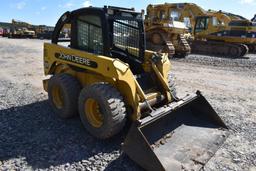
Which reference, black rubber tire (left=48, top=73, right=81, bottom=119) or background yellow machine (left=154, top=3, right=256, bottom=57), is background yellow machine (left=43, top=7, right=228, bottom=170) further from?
background yellow machine (left=154, top=3, right=256, bottom=57)

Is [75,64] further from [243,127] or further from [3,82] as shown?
[3,82]

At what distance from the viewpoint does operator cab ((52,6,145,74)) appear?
14.5ft

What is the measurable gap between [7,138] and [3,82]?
13.9 ft

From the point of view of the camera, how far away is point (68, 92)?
15.7 feet

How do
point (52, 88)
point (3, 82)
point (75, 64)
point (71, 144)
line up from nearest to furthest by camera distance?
point (71, 144), point (75, 64), point (52, 88), point (3, 82)

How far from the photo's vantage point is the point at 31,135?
446cm

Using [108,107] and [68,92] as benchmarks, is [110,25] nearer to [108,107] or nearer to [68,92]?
[68,92]

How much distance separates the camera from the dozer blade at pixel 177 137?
3.46 meters

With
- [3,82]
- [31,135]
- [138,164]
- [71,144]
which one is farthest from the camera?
[3,82]

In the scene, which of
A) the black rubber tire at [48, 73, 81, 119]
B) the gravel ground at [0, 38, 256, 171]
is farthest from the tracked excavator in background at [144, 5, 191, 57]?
the black rubber tire at [48, 73, 81, 119]

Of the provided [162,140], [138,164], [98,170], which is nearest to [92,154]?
[98,170]

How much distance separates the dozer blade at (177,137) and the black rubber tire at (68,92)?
158cm

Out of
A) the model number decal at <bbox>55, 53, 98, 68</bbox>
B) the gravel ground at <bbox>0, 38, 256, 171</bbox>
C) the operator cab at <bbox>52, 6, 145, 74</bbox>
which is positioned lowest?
the gravel ground at <bbox>0, 38, 256, 171</bbox>

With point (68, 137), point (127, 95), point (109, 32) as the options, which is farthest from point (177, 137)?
point (109, 32)
